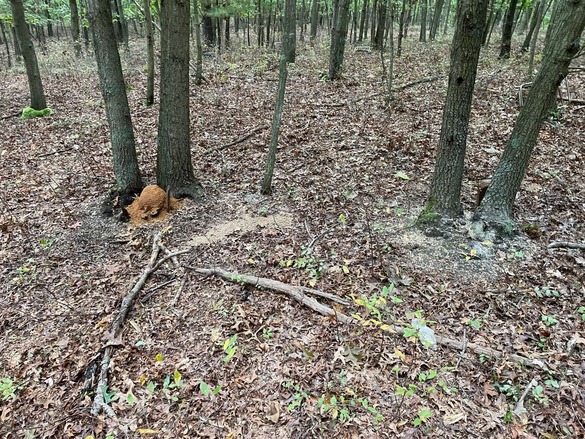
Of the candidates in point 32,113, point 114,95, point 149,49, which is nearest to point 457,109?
point 114,95

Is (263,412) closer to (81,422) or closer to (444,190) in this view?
(81,422)

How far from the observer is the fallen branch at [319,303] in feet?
12.1

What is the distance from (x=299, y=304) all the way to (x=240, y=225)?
205 cm

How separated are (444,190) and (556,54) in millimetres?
2000

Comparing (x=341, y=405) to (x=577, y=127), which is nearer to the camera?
(x=341, y=405)

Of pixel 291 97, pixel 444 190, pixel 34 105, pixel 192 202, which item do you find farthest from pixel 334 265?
pixel 34 105

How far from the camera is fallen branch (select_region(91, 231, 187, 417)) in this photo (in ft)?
11.8

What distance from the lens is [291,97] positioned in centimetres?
1155

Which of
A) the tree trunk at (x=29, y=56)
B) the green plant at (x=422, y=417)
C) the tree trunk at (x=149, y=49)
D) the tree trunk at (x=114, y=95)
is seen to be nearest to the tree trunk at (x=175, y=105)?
the tree trunk at (x=114, y=95)

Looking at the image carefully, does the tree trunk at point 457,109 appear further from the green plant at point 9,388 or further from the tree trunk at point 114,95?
the green plant at point 9,388

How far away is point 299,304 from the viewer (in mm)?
4469

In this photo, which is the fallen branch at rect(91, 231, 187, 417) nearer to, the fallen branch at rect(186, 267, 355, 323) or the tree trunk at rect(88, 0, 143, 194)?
the fallen branch at rect(186, 267, 355, 323)

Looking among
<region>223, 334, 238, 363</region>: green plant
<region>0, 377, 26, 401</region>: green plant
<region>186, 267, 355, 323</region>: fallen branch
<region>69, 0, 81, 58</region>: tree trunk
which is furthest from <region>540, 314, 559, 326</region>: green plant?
<region>69, 0, 81, 58</region>: tree trunk

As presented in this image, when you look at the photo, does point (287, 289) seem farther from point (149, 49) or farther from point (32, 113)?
point (32, 113)
